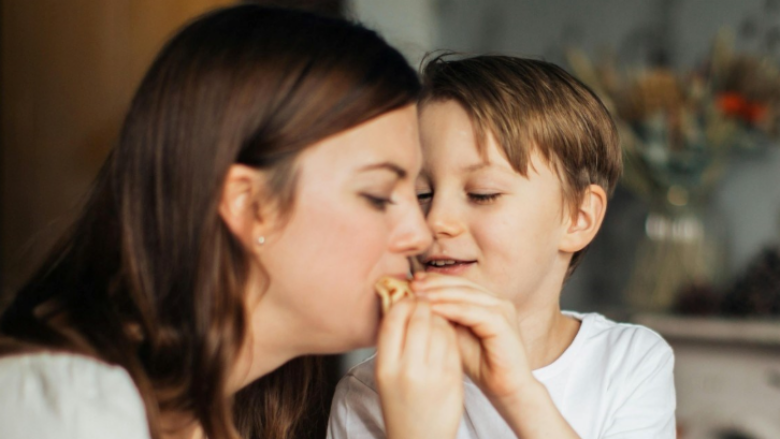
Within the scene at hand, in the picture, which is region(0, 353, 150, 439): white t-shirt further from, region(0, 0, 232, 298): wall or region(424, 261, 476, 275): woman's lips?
region(0, 0, 232, 298): wall

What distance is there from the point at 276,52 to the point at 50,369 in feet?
1.39

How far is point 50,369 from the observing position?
89 centimetres

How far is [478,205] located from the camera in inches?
52.1

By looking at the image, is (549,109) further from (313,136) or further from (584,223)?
(313,136)

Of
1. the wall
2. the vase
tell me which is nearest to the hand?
the wall

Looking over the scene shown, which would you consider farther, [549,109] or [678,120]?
[678,120]

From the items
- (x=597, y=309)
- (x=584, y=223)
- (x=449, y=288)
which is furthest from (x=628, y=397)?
(x=597, y=309)

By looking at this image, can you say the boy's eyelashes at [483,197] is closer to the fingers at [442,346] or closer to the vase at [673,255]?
the fingers at [442,346]

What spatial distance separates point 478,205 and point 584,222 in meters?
0.22

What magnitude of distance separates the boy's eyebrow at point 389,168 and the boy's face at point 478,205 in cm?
26

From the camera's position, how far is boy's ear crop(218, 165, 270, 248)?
0.98m

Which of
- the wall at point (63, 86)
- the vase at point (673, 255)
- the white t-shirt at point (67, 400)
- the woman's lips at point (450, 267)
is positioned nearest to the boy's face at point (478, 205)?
the woman's lips at point (450, 267)

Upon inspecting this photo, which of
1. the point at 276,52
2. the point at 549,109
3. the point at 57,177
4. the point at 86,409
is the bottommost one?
the point at 57,177

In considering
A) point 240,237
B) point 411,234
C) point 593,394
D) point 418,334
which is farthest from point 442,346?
point 593,394
